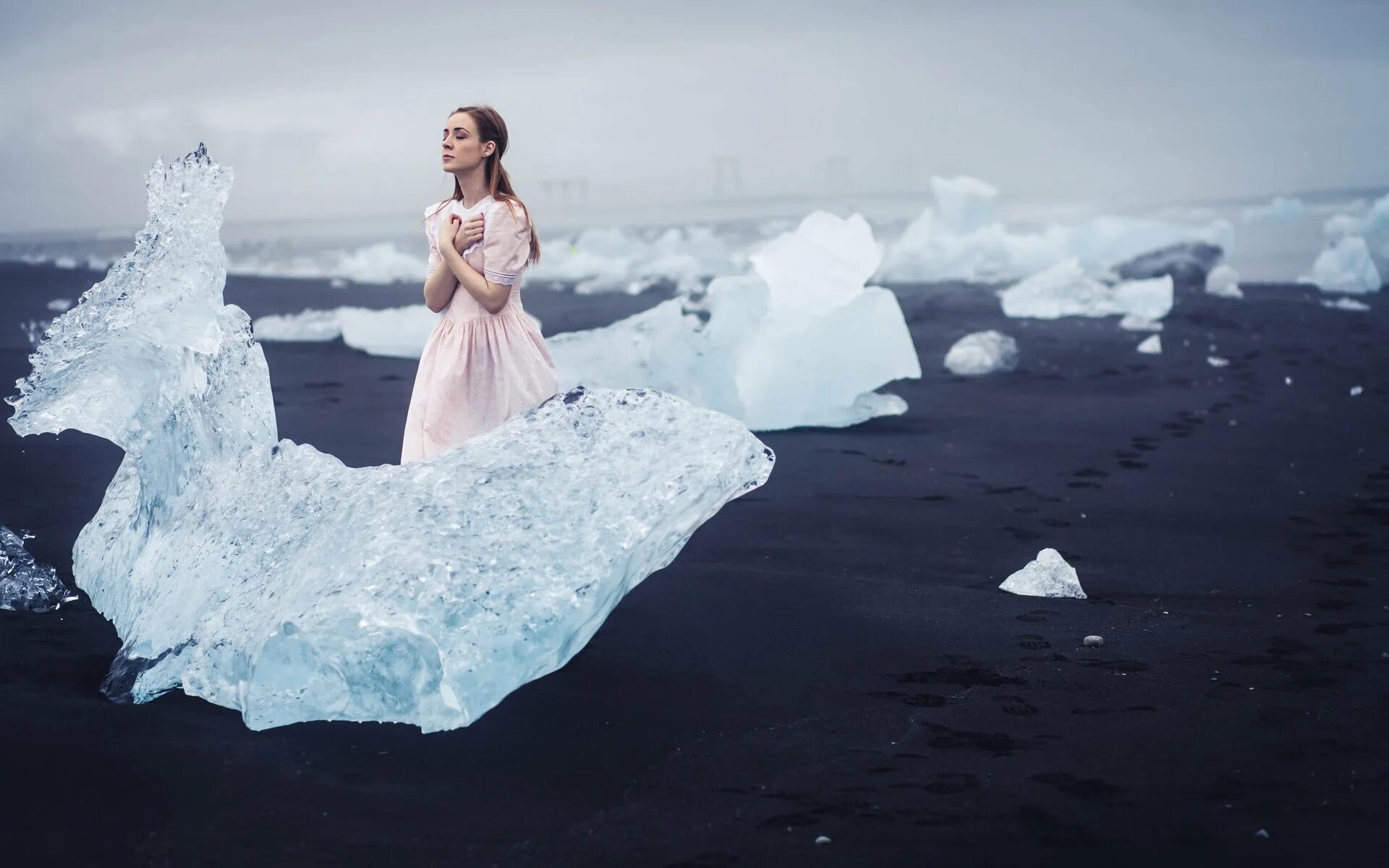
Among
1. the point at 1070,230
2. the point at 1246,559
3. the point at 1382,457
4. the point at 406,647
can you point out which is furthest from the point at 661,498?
the point at 1070,230

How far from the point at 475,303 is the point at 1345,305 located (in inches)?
441

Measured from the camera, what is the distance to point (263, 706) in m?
2.24

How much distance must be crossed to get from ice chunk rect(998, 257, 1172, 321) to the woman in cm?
880

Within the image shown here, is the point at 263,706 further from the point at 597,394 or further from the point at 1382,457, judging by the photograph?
the point at 1382,457

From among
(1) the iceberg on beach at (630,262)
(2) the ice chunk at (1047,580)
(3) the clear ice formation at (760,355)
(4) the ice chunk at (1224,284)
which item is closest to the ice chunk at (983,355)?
(3) the clear ice formation at (760,355)

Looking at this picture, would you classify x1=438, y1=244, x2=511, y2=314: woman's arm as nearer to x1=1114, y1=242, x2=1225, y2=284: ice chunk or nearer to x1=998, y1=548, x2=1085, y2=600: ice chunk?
x1=998, y1=548, x2=1085, y2=600: ice chunk

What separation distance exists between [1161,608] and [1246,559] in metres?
0.67

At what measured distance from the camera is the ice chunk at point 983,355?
25.0 feet

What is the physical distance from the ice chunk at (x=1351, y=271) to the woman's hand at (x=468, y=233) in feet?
42.1

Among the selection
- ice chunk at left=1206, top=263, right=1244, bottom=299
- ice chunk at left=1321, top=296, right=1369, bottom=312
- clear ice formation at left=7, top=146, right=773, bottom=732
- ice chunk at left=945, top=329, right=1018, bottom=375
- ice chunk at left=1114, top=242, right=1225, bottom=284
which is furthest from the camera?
ice chunk at left=1114, top=242, right=1225, bottom=284

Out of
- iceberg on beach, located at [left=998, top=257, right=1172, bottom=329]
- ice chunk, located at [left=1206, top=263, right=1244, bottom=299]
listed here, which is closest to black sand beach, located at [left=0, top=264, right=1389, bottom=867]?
iceberg on beach, located at [left=998, top=257, right=1172, bottom=329]

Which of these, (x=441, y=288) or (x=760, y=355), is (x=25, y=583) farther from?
(x=760, y=355)

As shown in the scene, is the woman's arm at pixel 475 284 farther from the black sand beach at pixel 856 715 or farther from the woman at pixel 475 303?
the black sand beach at pixel 856 715

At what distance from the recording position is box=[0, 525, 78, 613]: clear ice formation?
2879mm
